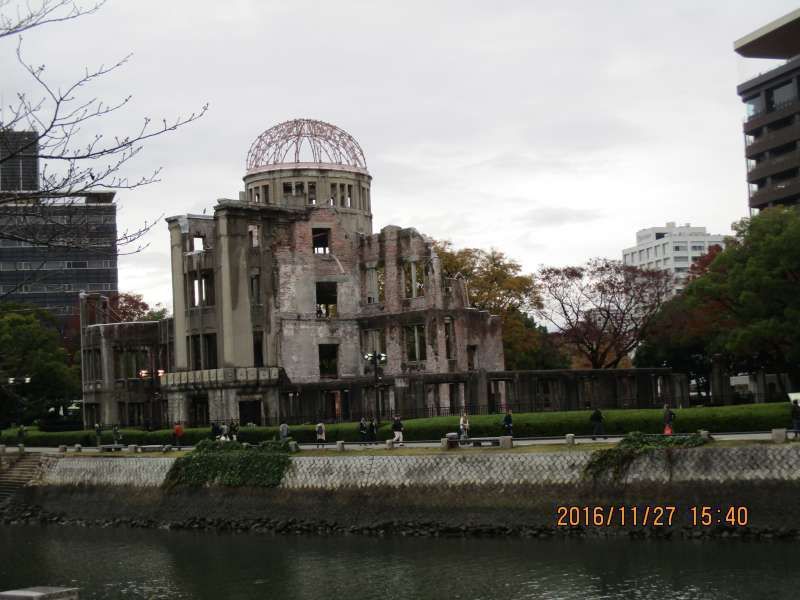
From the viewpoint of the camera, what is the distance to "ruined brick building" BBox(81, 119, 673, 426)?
66.8 metres

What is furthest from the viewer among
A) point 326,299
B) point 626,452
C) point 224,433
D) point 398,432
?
point 326,299

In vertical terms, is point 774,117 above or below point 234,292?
above

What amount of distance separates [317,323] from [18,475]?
2008cm

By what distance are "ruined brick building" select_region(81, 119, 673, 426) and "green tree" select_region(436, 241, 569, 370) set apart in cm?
1233

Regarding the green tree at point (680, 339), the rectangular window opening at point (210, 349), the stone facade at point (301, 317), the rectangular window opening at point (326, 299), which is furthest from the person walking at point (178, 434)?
the green tree at point (680, 339)

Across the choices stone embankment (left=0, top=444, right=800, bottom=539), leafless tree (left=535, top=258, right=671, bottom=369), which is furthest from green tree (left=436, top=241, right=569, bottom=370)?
stone embankment (left=0, top=444, right=800, bottom=539)

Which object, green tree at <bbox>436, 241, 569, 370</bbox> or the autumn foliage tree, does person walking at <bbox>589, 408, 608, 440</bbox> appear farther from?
the autumn foliage tree

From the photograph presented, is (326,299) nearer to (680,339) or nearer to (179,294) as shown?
(179,294)

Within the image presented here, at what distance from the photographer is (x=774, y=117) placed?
103m

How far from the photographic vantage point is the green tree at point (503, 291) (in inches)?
3322

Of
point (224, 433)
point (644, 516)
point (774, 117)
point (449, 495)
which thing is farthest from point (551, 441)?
point (774, 117)

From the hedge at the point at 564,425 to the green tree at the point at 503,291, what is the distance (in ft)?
99.1

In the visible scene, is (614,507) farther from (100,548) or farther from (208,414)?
(208,414)

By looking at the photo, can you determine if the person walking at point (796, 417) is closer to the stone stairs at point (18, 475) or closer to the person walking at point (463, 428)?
the person walking at point (463, 428)
